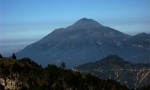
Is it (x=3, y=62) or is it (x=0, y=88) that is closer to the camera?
(x=0, y=88)

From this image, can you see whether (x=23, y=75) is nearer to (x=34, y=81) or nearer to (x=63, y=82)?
(x=34, y=81)

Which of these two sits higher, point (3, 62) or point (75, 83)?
point (3, 62)

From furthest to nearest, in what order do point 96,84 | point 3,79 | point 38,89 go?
1. point 96,84
2. point 3,79
3. point 38,89

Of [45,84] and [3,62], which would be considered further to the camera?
[3,62]

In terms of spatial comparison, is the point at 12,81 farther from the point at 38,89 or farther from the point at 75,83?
the point at 75,83

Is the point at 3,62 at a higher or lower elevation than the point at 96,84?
higher

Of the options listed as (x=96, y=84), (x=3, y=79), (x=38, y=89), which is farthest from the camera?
(x=96, y=84)

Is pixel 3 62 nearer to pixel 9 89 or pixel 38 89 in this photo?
pixel 9 89

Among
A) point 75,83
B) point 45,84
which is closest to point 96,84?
point 75,83

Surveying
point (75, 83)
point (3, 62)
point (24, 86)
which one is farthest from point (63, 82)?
point (3, 62)
